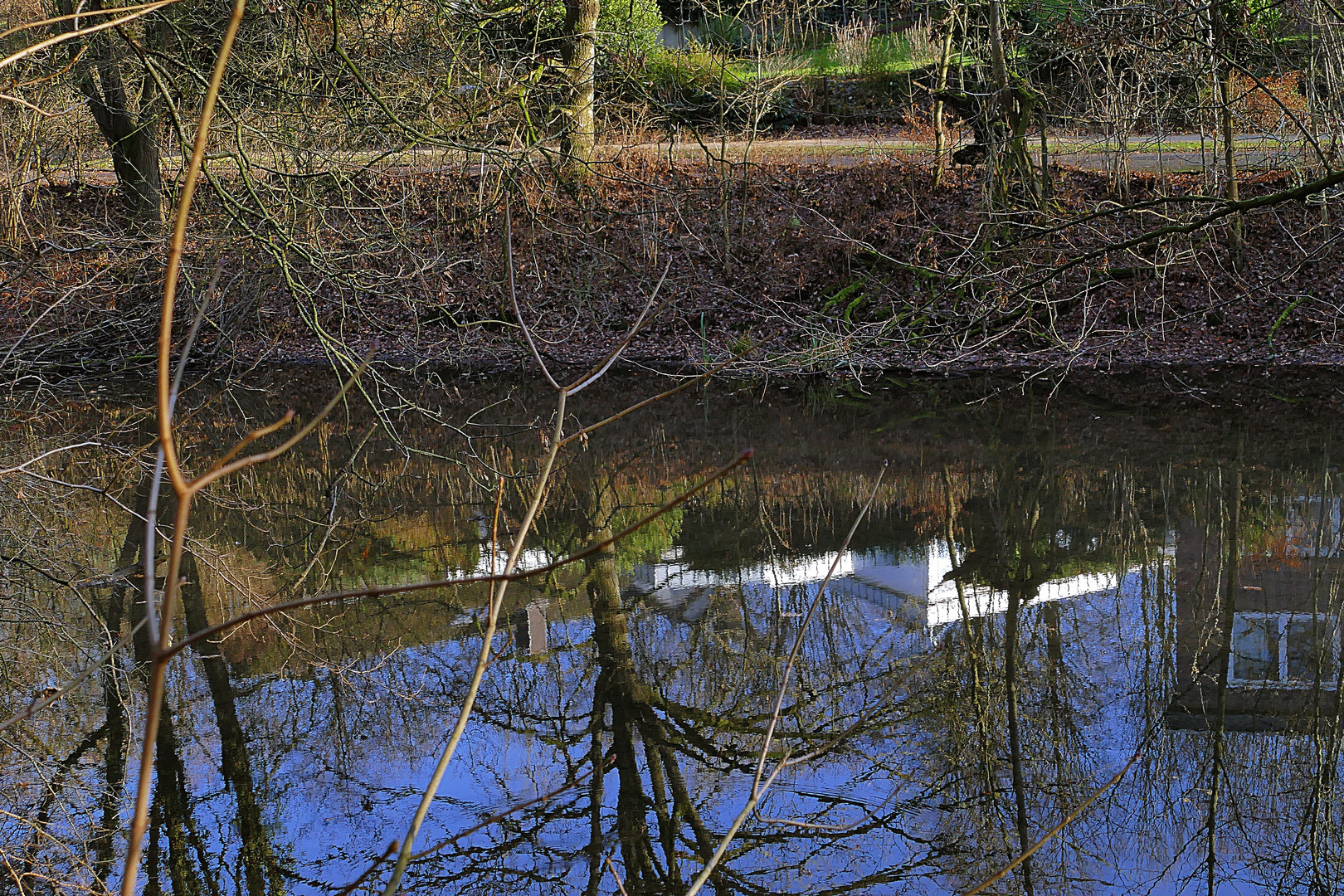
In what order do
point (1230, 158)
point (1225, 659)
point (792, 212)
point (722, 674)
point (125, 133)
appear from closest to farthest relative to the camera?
point (1225, 659), point (722, 674), point (1230, 158), point (125, 133), point (792, 212)

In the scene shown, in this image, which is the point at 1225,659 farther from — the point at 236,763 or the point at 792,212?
the point at 792,212

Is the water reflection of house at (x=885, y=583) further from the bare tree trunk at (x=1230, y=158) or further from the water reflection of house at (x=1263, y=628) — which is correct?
the bare tree trunk at (x=1230, y=158)

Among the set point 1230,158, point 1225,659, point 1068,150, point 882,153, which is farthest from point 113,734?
point 1068,150

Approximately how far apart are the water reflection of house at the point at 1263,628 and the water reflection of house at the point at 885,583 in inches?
22.0

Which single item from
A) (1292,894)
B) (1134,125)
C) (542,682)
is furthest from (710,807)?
(1134,125)

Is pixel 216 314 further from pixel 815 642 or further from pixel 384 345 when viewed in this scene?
pixel 815 642

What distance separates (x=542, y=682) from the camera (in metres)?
5.46

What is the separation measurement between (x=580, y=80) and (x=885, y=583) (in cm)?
403

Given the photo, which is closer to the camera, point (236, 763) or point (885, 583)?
point (236, 763)

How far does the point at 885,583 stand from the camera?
261 inches

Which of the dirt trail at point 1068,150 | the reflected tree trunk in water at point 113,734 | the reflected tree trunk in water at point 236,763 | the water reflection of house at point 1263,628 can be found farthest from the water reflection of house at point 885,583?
the dirt trail at point 1068,150

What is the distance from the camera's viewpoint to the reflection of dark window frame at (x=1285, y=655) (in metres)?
5.16

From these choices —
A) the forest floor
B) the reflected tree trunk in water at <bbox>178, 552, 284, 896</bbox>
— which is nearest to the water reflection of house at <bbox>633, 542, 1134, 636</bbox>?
the reflected tree trunk in water at <bbox>178, 552, 284, 896</bbox>

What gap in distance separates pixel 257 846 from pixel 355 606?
2.48 meters
